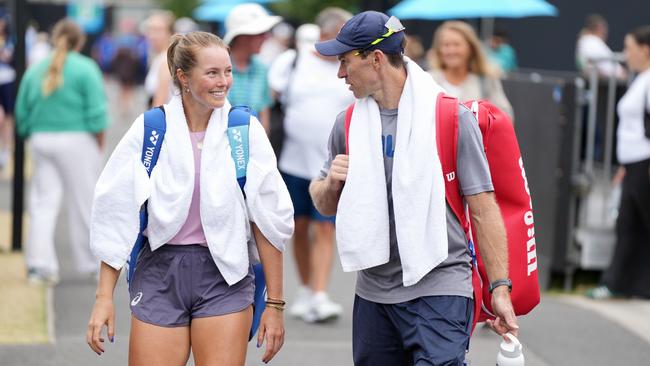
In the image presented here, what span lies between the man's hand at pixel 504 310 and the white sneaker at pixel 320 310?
3696 mm

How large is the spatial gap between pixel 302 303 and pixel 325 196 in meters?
3.77

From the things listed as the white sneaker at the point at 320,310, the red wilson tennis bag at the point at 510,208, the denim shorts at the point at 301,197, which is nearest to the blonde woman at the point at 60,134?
the denim shorts at the point at 301,197

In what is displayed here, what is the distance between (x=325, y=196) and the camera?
180 inches

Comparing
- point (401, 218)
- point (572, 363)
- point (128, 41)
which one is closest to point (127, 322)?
point (572, 363)

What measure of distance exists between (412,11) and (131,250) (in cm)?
1216

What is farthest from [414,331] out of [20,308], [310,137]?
[20,308]

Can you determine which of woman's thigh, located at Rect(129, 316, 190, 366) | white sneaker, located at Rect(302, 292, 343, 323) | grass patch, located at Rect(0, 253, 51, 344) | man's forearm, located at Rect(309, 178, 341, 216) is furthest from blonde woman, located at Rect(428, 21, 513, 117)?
woman's thigh, located at Rect(129, 316, 190, 366)

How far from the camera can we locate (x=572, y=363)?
7.29 metres

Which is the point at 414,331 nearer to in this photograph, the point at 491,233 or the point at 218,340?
the point at 491,233

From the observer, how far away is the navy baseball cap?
14.2ft

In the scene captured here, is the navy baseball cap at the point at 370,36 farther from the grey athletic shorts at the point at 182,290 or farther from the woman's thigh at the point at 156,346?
the woman's thigh at the point at 156,346

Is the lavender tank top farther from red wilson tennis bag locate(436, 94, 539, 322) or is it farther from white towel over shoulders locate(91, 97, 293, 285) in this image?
red wilson tennis bag locate(436, 94, 539, 322)

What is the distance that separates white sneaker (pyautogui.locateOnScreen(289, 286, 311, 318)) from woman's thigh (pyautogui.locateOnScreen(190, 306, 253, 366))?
384 centimetres

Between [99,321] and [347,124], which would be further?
[347,124]
